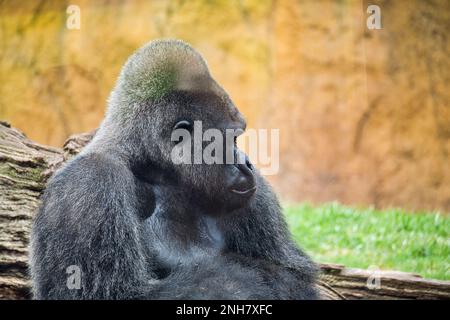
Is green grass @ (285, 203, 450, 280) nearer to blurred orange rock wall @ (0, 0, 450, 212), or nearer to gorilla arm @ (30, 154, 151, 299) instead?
gorilla arm @ (30, 154, 151, 299)

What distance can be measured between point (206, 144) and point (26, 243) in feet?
4.84

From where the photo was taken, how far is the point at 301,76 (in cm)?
921

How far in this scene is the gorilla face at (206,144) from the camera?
10.4ft

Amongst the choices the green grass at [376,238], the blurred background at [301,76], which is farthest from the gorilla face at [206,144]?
the blurred background at [301,76]

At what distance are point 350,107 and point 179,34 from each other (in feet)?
8.65

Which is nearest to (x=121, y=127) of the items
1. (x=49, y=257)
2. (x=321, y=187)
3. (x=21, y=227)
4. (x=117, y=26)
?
(x=49, y=257)

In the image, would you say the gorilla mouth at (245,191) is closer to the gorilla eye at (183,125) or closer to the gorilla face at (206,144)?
the gorilla face at (206,144)

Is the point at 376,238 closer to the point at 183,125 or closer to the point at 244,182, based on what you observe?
the point at 244,182

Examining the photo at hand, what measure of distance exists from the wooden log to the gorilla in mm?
764

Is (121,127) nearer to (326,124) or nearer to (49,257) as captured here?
(49,257)

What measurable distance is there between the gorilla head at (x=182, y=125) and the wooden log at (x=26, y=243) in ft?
3.59

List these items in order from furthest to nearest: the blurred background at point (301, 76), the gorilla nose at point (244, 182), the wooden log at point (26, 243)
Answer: the blurred background at point (301, 76) < the wooden log at point (26, 243) < the gorilla nose at point (244, 182)

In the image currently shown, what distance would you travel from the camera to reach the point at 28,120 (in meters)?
9.69

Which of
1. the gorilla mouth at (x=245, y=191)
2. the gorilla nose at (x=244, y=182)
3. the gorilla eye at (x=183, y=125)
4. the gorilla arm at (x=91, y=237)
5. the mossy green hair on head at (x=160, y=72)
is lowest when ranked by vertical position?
the gorilla arm at (x=91, y=237)
